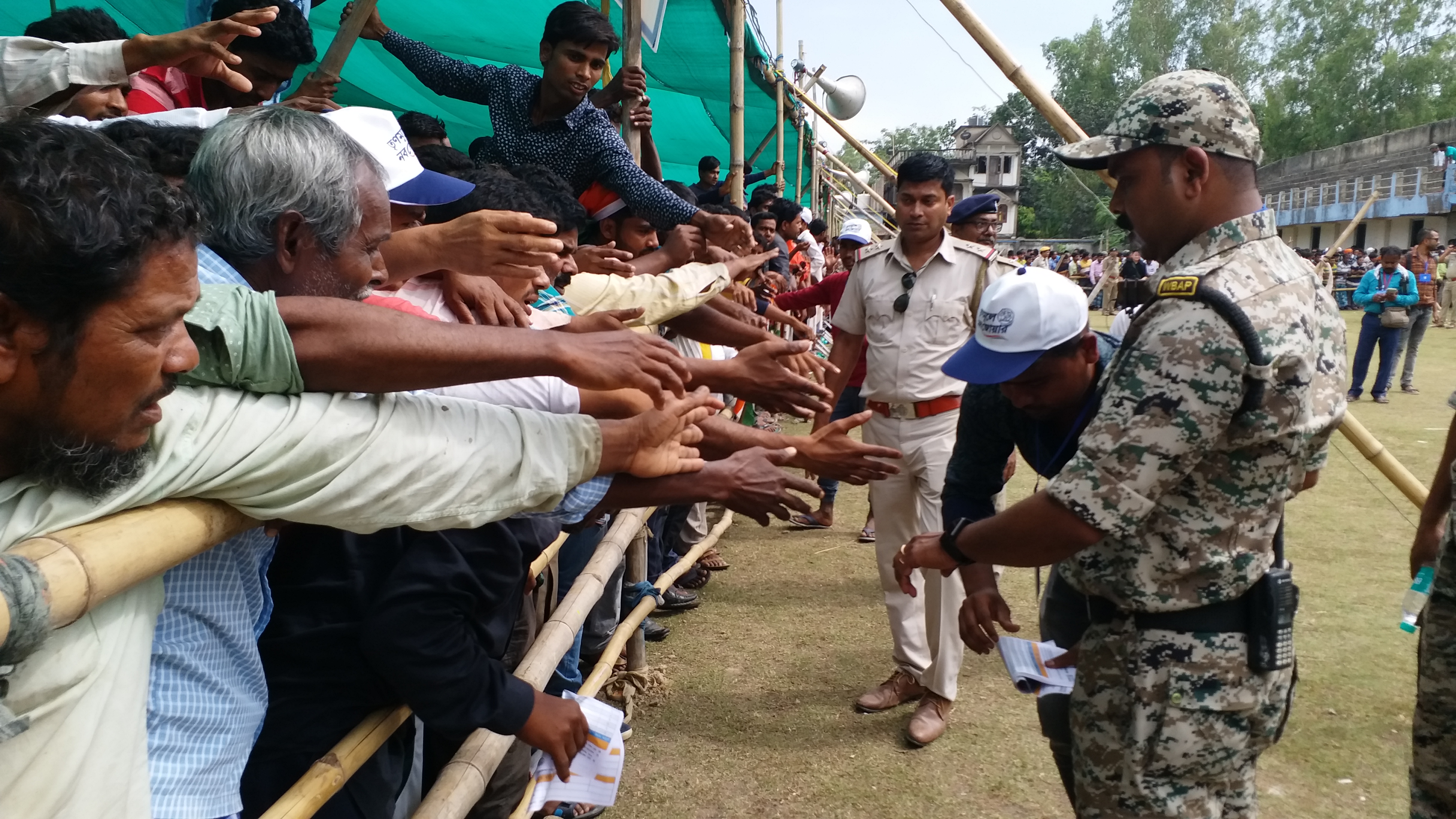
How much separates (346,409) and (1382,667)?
4.61m

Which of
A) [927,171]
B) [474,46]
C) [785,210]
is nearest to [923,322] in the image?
[927,171]

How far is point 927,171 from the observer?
427 centimetres

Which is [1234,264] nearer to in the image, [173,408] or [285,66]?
[173,408]

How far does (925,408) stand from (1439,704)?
6.79 feet

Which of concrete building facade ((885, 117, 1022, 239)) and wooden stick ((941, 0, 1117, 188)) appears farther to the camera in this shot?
concrete building facade ((885, 117, 1022, 239))

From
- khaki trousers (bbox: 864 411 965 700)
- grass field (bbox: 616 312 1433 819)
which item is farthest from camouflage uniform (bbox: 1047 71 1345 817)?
khaki trousers (bbox: 864 411 965 700)

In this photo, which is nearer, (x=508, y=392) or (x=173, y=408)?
(x=173, y=408)

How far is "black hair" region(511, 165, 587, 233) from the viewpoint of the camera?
265 centimetres

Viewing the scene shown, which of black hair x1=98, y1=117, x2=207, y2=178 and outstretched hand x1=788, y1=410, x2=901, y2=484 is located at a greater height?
black hair x1=98, y1=117, x2=207, y2=178

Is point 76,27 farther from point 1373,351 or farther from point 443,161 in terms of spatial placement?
point 1373,351

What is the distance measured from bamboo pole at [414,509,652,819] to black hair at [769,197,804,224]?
617 cm

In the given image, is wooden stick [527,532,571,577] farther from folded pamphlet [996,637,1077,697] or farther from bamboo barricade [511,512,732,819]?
folded pamphlet [996,637,1077,697]

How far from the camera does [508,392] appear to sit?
1.84 m

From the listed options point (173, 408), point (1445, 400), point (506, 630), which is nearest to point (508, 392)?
point (506, 630)
